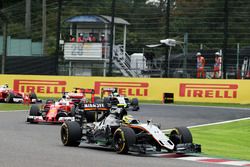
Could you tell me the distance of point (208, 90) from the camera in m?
33.3

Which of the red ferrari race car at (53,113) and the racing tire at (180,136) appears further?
the red ferrari race car at (53,113)

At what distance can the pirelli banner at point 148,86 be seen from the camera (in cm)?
3278

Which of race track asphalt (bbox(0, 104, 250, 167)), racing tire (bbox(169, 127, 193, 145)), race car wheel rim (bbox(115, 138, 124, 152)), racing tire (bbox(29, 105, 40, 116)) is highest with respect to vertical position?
racing tire (bbox(29, 105, 40, 116))

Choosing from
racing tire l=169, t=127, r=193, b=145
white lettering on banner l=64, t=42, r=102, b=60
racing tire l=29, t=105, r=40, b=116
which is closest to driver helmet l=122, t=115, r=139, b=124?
racing tire l=169, t=127, r=193, b=145

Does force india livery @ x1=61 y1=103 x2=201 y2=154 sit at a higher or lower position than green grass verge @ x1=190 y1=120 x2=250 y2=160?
higher

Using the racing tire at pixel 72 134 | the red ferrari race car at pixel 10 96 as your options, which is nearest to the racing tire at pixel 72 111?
the racing tire at pixel 72 134

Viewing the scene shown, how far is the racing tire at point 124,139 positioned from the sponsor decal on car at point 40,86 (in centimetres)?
2291

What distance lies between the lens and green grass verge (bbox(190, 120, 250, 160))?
14.4 meters

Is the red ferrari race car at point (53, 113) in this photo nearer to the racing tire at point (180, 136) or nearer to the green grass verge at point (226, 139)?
the green grass verge at point (226, 139)

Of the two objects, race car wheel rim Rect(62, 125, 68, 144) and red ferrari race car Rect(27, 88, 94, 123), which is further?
red ferrari race car Rect(27, 88, 94, 123)

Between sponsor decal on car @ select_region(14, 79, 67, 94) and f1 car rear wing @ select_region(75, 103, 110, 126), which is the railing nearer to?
sponsor decal on car @ select_region(14, 79, 67, 94)

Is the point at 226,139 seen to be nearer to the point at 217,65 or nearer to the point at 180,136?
the point at 180,136

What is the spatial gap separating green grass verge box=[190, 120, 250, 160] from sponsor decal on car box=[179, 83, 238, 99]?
9.81 metres

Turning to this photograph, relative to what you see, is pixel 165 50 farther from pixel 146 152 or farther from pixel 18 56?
pixel 146 152
